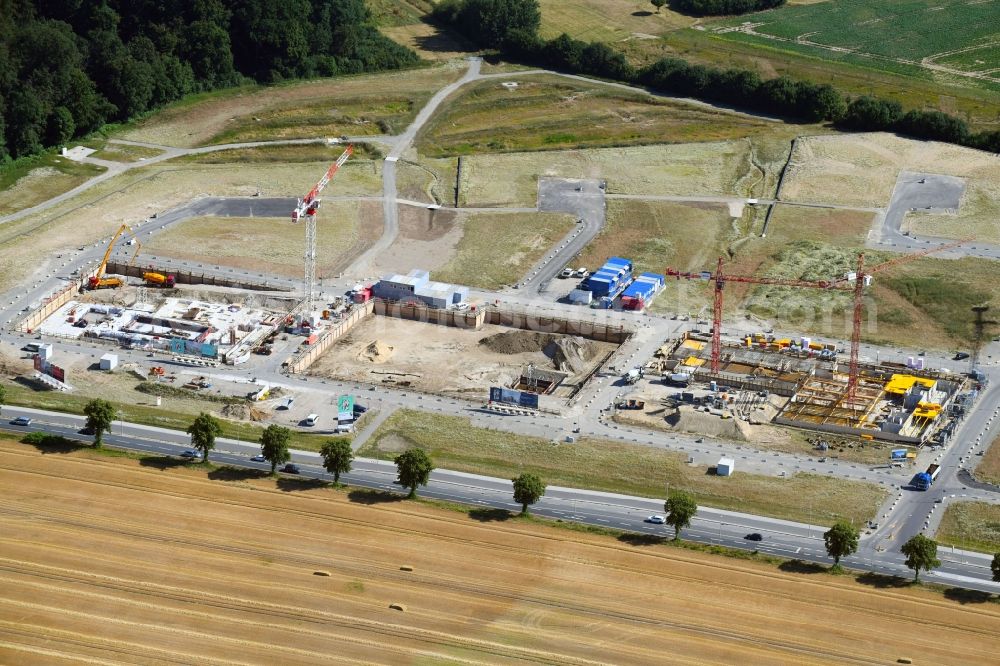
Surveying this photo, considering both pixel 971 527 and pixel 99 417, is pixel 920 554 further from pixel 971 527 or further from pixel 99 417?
pixel 99 417

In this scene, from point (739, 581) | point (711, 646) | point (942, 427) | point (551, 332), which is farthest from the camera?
point (551, 332)

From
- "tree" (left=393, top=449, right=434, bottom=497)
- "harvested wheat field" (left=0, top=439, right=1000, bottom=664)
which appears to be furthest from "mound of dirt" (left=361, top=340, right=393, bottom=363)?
"harvested wheat field" (left=0, top=439, right=1000, bottom=664)

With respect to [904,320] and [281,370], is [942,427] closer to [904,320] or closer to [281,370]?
[904,320]

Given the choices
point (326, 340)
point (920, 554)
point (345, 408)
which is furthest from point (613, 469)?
point (326, 340)

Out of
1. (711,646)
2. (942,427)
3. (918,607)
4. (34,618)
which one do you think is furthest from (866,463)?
(34,618)

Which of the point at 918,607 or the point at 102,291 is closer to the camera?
the point at 918,607

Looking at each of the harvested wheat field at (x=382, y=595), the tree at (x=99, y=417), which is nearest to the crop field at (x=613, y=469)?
the harvested wheat field at (x=382, y=595)

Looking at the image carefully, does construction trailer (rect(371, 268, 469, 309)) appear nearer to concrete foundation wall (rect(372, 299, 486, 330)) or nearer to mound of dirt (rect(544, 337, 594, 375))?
concrete foundation wall (rect(372, 299, 486, 330))
